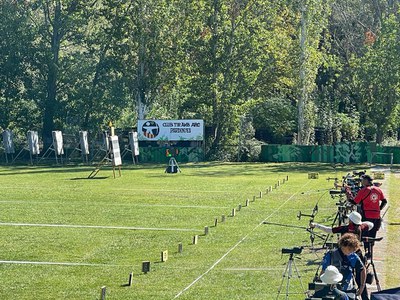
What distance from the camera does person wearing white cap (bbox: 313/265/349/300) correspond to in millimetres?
12320

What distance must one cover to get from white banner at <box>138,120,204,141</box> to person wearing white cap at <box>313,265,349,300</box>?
62847mm

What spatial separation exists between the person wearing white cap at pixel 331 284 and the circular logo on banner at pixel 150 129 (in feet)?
207

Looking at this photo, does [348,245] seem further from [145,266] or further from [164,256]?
[164,256]

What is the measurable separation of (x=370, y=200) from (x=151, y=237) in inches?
331

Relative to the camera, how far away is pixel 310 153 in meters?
75.8

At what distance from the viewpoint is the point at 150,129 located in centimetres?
7600

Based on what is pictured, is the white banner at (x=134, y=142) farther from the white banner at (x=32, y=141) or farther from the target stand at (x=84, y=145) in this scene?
the white banner at (x=32, y=141)

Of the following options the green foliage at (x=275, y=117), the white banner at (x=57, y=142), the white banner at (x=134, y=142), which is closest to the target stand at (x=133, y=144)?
the white banner at (x=134, y=142)

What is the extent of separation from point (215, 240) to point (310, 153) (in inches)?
1973

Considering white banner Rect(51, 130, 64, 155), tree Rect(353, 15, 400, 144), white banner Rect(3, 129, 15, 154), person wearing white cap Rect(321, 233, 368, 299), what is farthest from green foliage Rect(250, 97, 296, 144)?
person wearing white cap Rect(321, 233, 368, 299)

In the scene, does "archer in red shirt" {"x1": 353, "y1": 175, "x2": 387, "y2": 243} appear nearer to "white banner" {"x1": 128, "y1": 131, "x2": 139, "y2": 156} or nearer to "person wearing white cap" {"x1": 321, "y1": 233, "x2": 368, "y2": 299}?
"person wearing white cap" {"x1": 321, "y1": 233, "x2": 368, "y2": 299}

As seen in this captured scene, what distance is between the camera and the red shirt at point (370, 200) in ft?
70.6

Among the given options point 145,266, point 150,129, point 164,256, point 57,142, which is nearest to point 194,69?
point 150,129

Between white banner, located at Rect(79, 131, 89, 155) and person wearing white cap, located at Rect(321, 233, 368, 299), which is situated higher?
white banner, located at Rect(79, 131, 89, 155)
